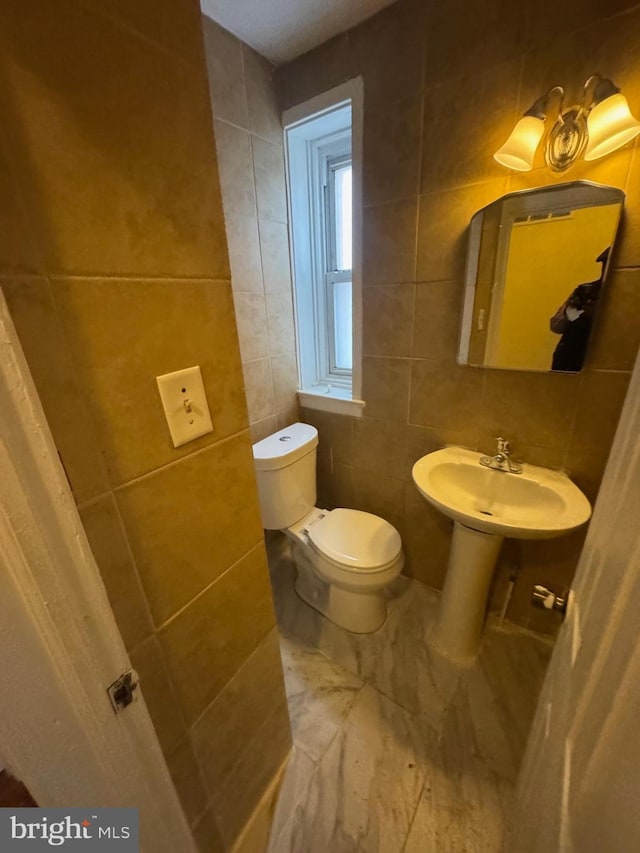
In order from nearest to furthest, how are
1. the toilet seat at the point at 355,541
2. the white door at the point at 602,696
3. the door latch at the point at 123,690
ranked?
the white door at the point at 602,696, the door latch at the point at 123,690, the toilet seat at the point at 355,541

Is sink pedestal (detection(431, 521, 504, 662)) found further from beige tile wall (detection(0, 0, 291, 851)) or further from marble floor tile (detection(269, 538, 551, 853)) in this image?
beige tile wall (detection(0, 0, 291, 851))

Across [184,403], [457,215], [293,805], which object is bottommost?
[293,805]

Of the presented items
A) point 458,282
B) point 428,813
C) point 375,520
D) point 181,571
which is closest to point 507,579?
point 375,520

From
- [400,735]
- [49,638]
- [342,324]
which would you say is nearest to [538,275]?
[342,324]

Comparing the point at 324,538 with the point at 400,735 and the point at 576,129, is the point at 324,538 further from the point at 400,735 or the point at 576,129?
the point at 576,129

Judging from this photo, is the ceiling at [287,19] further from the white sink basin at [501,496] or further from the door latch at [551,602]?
the door latch at [551,602]

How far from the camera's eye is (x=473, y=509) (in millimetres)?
1334

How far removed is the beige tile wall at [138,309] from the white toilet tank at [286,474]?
73 centimetres

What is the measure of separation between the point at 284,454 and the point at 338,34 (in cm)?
158

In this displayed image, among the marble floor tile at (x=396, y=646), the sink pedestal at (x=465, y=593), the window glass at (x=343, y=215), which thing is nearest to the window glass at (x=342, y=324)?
the window glass at (x=343, y=215)

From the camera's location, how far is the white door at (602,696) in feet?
1.00

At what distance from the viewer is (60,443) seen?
0.42m

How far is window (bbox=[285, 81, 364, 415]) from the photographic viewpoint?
1.41 m

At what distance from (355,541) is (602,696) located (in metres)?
1.18
